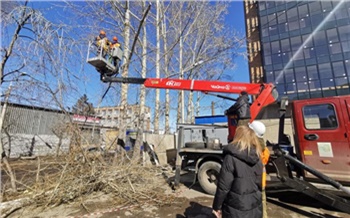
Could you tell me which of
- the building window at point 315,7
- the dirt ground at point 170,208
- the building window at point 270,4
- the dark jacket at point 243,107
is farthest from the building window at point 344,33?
the dark jacket at point 243,107

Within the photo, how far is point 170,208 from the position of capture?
4676 mm

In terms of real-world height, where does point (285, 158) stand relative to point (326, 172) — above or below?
above

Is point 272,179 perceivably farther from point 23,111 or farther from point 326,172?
point 23,111

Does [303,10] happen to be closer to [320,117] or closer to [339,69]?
[339,69]

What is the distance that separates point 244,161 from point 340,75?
2176 centimetres

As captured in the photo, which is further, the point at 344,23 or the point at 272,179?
the point at 344,23

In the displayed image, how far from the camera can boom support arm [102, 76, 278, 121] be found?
5.30 metres

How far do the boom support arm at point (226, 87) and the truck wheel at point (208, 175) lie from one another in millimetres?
1745

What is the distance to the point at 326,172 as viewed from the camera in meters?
4.13

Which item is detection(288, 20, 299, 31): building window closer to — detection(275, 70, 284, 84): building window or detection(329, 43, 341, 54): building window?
detection(329, 43, 341, 54): building window

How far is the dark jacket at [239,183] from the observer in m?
2.21

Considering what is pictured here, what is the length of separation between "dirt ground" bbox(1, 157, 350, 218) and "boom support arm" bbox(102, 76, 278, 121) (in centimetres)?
216

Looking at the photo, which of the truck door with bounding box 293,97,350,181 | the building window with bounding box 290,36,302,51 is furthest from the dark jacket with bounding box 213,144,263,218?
the building window with bounding box 290,36,302,51

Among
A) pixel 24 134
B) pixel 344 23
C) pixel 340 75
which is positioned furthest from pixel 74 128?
pixel 344 23
